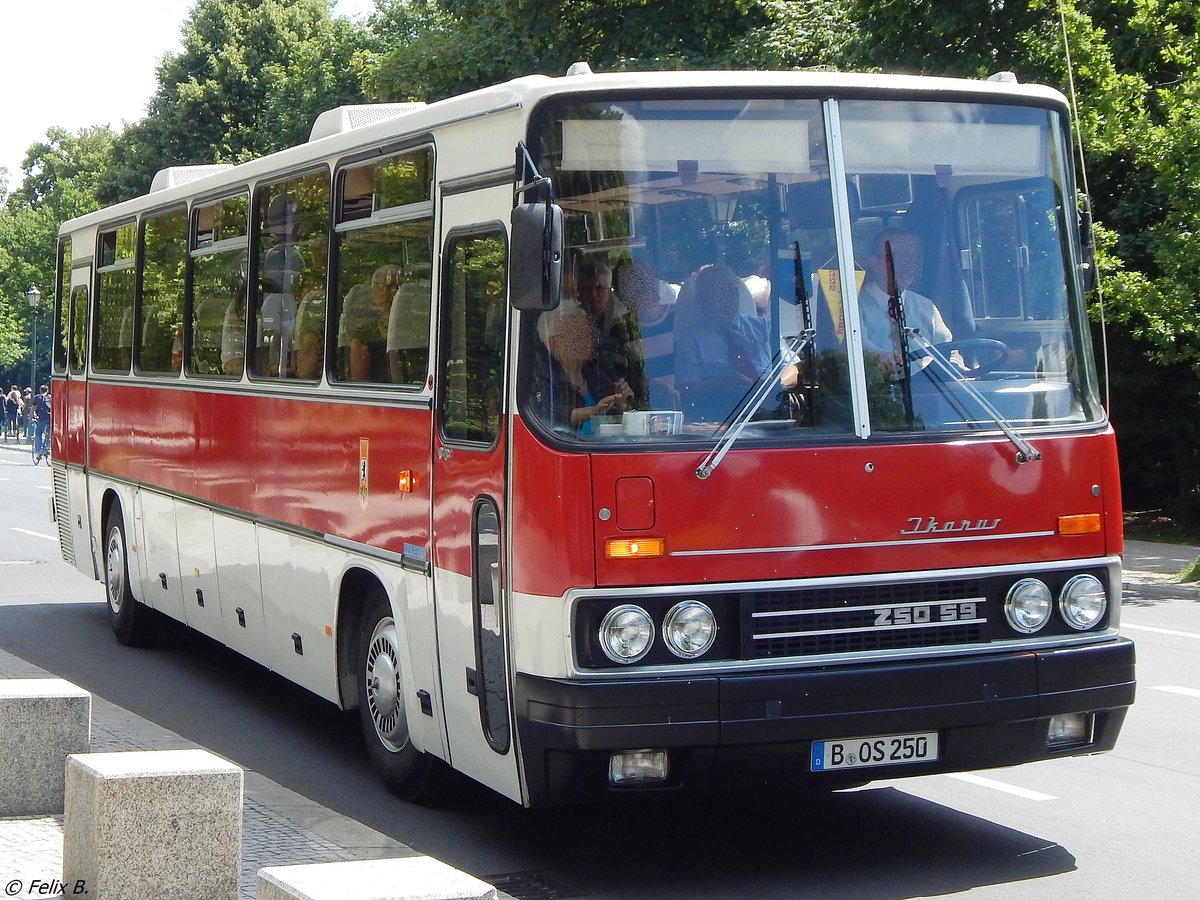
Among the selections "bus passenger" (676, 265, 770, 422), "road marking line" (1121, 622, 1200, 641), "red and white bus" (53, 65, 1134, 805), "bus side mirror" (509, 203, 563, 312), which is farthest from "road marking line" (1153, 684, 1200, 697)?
"bus side mirror" (509, 203, 563, 312)

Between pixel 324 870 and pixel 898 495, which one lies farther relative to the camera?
pixel 898 495

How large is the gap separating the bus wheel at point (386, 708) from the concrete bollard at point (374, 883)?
348cm

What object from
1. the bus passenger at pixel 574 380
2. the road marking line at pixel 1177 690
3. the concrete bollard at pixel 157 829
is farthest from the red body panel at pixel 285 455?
the road marking line at pixel 1177 690

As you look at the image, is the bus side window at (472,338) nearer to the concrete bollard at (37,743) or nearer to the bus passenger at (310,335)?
the bus passenger at (310,335)

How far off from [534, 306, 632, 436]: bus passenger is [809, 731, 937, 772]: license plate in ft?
4.88

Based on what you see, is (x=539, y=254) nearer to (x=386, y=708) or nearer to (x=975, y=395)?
(x=975, y=395)

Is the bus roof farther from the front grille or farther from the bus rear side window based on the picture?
the bus rear side window

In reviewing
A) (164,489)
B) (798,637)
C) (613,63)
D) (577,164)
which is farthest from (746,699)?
(613,63)

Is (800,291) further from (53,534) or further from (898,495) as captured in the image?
(53,534)

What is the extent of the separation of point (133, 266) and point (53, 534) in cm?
1229

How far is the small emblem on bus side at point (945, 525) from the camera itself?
6684 millimetres

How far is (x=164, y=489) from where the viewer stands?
1226cm

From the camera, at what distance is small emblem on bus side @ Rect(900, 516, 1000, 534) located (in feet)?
21.9

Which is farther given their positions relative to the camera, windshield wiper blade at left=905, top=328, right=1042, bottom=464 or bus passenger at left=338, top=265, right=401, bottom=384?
bus passenger at left=338, top=265, right=401, bottom=384
